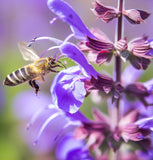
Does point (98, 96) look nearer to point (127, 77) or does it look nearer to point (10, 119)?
point (127, 77)

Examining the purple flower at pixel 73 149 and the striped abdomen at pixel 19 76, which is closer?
the striped abdomen at pixel 19 76


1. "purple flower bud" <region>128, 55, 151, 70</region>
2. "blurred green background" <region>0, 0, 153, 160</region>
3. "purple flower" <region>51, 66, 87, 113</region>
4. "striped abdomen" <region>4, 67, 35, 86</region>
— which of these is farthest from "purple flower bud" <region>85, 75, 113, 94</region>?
"blurred green background" <region>0, 0, 153, 160</region>

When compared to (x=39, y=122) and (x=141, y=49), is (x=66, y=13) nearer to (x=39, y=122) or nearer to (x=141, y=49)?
(x=141, y=49)

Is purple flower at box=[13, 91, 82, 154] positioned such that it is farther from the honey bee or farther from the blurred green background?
the honey bee

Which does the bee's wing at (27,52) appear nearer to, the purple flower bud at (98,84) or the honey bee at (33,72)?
the honey bee at (33,72)

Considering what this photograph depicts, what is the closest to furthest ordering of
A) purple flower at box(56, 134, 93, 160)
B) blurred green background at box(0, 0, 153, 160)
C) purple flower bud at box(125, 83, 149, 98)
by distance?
1. purple flower bud at box(125, 83, 149, 98)
2. purple flower at box(56, 134, 93, 160)
3. blurred green background at box(0, 0, 153, 160)

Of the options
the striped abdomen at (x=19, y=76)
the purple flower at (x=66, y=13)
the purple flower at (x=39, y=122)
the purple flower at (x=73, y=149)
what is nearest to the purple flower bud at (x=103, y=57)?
the purple flower at (x=66, y=13)
